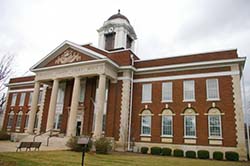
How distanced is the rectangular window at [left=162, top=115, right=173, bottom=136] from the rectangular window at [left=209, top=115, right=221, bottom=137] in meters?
4.03

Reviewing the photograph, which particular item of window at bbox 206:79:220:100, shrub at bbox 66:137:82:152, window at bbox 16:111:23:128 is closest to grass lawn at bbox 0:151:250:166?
shrub at bbox 66:137:82:152

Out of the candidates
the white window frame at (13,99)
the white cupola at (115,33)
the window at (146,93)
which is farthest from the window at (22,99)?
the window at (146,93)

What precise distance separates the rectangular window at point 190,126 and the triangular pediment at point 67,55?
11854 millimetres

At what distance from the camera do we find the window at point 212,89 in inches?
901

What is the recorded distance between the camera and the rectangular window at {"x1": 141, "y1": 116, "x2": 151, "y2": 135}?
82.3ft

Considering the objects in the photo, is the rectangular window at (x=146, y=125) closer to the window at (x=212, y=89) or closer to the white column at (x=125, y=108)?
the white column at (x=125, y=108)

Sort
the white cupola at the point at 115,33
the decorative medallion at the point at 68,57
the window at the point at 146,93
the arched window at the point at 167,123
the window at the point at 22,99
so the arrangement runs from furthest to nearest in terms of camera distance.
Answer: the window at the point at 22,99
the white cupola at the point at 115,33
the decorative medallion at the point at 68,57
the window at the point at 146,93
the arched window at the point at 167,123

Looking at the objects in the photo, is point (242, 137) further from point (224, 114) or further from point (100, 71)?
point (100, 71)

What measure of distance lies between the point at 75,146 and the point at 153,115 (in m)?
9.41

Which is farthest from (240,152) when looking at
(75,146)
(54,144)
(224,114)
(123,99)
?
(54,144)

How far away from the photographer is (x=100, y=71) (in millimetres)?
25406

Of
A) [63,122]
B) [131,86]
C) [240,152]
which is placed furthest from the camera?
[63,122]

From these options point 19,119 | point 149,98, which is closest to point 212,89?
point 149,98

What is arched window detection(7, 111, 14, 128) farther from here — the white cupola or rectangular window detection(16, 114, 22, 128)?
the white cupola
